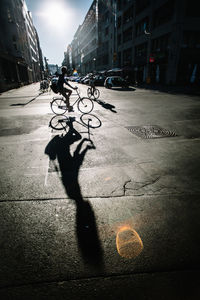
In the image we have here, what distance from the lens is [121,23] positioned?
4844 centimetres

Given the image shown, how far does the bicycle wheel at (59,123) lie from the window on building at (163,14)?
31771mm

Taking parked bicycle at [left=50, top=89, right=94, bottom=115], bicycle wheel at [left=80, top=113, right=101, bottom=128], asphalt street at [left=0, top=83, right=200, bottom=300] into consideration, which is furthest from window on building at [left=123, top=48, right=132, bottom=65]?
asphalt street at [left=0, top=83, right=200, bottom=300]

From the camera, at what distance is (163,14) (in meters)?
30.5

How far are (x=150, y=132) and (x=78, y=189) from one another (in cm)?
420

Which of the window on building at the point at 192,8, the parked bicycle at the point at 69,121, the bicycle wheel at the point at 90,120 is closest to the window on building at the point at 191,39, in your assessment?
the window on building at the point at 192,8

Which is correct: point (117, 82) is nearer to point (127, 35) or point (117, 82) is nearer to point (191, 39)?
point (191, 39)

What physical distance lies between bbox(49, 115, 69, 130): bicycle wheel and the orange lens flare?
548 centimetres

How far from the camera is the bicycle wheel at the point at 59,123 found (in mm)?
7390

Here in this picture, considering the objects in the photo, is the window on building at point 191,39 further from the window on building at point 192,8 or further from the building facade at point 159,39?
the window on building at point 192,8

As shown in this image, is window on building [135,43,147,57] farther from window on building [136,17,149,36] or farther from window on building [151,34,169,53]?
window on building [151,34,169,53]

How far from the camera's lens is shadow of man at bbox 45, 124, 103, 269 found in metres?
2.19

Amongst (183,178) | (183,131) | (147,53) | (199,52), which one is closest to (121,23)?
(147,53)

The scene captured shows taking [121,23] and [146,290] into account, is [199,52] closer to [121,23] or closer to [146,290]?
[121,23]

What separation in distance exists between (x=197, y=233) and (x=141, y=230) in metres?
0.77
